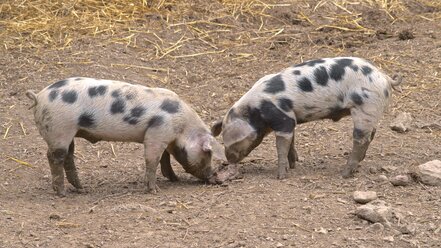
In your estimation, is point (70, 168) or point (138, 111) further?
point (70, 168)

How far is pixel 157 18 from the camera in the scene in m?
11.1

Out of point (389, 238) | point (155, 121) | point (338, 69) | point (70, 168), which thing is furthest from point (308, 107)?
point (70, 168)

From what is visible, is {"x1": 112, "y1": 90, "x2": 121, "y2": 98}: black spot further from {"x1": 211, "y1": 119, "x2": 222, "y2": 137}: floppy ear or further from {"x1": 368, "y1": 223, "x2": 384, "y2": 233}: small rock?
{"x1": 368, "y1": 223, "x2": 384, "y2": 233}: small rock

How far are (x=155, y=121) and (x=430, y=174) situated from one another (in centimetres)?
200

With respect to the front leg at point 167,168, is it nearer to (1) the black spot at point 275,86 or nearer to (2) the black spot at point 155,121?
(2) the black spot at point 155,121

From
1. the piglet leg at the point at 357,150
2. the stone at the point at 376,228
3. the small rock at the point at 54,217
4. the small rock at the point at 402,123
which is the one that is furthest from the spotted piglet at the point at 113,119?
the small rock at the point at 402,123

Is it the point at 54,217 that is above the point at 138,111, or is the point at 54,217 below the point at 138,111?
below

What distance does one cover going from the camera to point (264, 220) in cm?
632

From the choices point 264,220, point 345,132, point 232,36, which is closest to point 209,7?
point 232,36

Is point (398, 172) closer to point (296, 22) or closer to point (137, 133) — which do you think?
point (137, 133)

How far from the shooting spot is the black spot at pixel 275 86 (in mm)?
7447

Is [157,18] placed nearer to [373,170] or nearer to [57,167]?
[57,167]

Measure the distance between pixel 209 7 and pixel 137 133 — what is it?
4506 mm

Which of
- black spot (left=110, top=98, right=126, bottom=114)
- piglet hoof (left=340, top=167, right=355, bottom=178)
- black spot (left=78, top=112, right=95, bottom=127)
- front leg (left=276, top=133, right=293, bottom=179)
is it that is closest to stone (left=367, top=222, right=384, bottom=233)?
piglet hoof (left=340, top=167, right=355, bottom=178)
